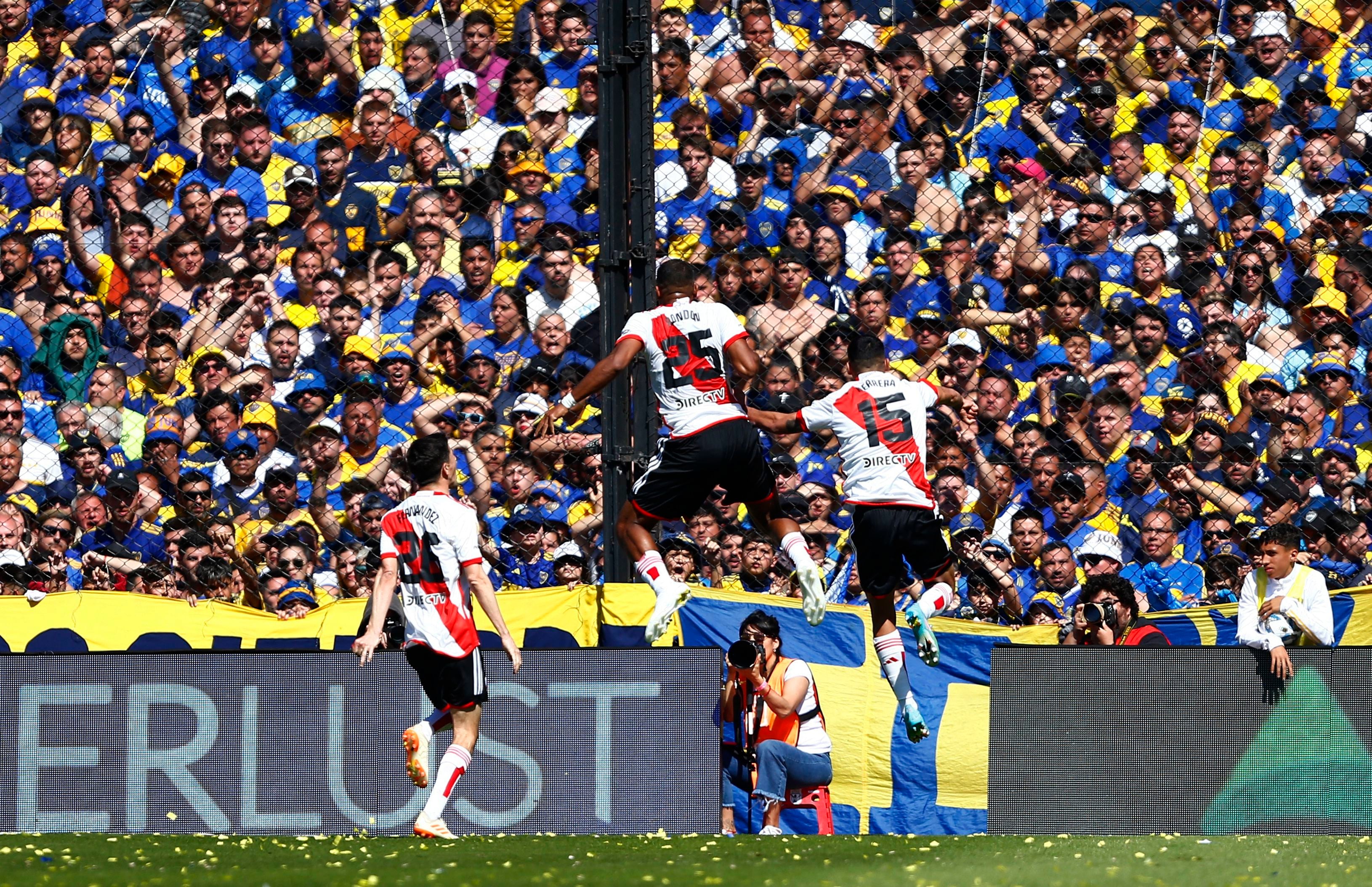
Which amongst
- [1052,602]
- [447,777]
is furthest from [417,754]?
[1052,602]

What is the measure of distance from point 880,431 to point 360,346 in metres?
4.16

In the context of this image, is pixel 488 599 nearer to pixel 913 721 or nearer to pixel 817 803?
pixel 913 721

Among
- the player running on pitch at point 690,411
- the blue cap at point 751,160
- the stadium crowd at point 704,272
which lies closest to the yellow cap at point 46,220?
the stadium crowd at point 704,272

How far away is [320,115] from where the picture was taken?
11.1m

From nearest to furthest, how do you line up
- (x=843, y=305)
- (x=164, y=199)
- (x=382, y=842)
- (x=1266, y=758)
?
(x=382, y=842) → (x=1266, y=758) → (x=843, y=305) → (x=164, y=199)

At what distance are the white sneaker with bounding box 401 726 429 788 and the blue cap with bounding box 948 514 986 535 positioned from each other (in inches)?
146

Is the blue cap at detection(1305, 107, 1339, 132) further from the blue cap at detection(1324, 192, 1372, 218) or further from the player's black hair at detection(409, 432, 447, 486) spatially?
the player's black hair at detection(409, 432, 447, 486)

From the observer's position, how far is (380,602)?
7430mm

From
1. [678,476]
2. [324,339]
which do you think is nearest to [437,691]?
[678,476]

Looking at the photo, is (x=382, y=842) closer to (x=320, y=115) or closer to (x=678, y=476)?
(x=678, y=476)

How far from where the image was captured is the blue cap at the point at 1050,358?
1008 cm

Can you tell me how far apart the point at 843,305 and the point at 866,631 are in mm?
2175

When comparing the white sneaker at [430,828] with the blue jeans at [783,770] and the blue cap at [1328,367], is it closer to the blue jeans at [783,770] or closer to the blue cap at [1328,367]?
the blue jeans at [783,770]

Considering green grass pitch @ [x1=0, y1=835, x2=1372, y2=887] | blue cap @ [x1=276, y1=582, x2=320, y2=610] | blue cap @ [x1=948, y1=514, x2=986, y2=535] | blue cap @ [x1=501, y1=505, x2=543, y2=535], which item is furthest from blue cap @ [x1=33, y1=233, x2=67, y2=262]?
blue cap @ [x1=948, y1=514, x2=986, y2=535]
